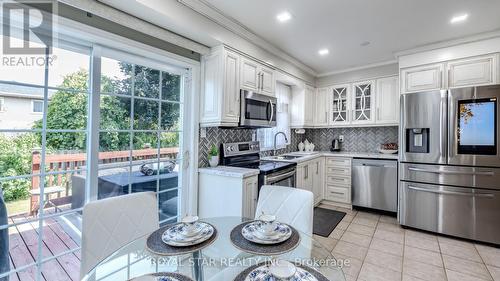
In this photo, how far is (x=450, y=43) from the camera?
2.90 meters

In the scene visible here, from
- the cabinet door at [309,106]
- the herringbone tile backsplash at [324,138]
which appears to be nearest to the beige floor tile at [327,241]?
the herringbone tile backsplash at [324,138]

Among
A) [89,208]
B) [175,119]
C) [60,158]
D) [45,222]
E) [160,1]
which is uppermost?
[160,1]

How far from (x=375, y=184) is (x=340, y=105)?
5.35 feet

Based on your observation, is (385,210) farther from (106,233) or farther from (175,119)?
(106,233)

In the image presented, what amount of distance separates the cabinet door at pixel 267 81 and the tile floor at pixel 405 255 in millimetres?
2060

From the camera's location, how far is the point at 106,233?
4.29ft

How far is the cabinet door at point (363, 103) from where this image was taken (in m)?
3.98

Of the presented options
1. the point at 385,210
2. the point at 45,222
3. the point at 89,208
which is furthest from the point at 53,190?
the point at 385,210

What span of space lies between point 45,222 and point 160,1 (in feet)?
6.38

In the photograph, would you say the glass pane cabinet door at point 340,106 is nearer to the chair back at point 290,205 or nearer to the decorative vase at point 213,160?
the decorative vase at point 213,160

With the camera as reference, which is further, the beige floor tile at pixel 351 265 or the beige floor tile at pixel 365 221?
the beige floor tile at pixel 365 221

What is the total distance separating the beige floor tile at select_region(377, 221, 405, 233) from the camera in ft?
9.91

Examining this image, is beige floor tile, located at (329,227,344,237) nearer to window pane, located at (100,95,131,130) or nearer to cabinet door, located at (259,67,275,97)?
cabinet door, located at (259,67,275,97)

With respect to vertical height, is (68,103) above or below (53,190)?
above
